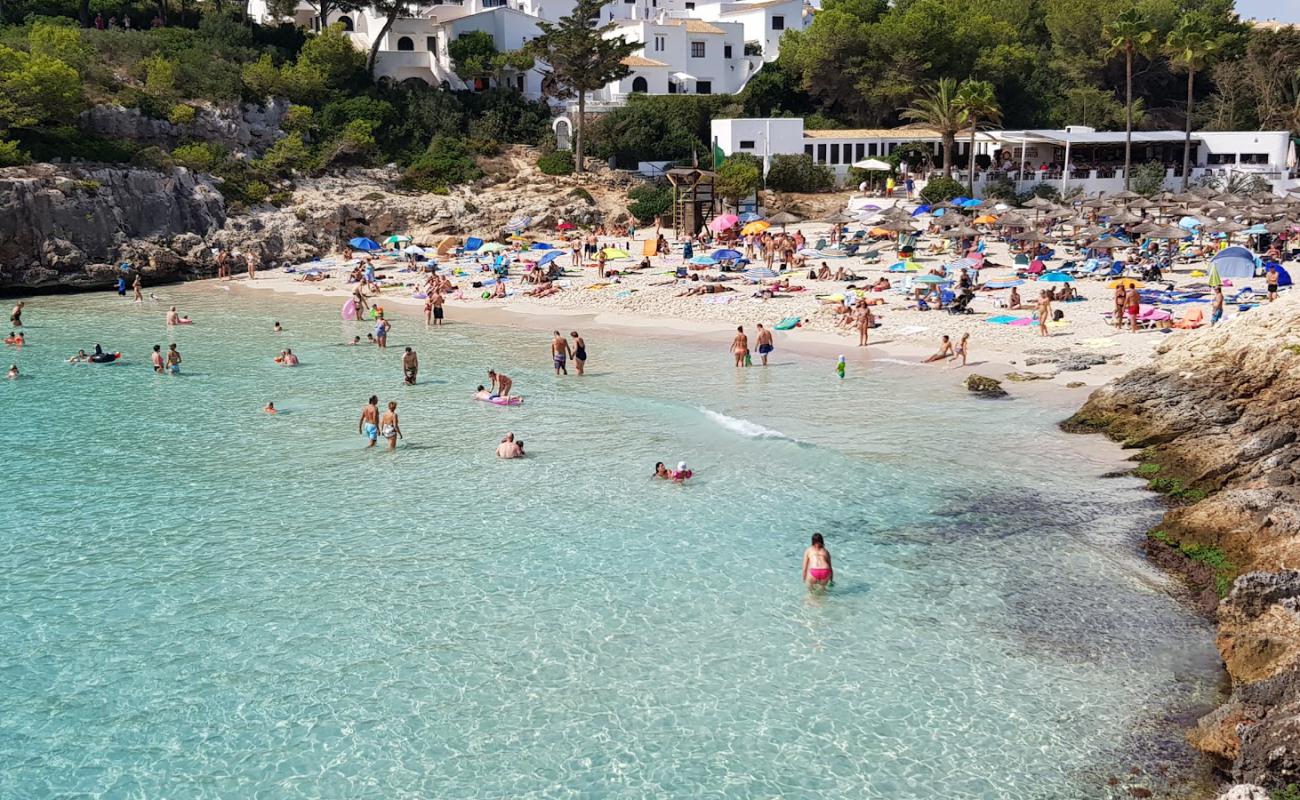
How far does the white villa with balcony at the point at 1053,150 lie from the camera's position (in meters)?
59.6

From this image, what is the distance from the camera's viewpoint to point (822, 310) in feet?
112

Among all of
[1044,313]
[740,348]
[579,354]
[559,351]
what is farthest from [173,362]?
[1044,313]

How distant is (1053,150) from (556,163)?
29.1 metres

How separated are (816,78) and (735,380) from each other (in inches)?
1772

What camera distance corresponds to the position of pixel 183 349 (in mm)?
32781

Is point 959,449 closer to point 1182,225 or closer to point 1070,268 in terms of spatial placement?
point 1070,268

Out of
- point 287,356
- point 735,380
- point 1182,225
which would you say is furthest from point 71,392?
point 1182,225

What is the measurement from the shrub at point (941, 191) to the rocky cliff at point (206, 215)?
15481mm

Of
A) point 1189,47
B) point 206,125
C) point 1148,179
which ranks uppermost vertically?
point 1189,47

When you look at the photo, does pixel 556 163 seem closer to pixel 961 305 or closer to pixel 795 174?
pixel 795 174

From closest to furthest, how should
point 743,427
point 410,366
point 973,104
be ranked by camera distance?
point 743,427 → point 410,366 → point 973,104

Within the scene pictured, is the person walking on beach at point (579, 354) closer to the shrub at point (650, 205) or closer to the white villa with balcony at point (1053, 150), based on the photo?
the shrub at point (650, 205)

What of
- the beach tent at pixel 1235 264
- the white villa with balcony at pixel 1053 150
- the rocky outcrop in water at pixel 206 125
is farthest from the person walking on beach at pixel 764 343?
the rocky outcrop in water at pixel 206 125

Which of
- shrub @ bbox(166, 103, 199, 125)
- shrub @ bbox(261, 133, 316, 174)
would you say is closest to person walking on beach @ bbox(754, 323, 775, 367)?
shrub @ bbox(261, 133, 316, 174)
